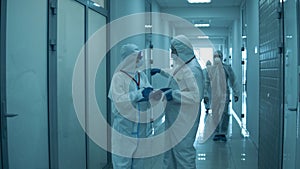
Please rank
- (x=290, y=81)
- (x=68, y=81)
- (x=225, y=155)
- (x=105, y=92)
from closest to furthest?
(x=290, y=81)
(x=68, y=81)
(x=105, y=92)
(x=225, y=155)

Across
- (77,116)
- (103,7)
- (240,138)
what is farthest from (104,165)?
(240,138)

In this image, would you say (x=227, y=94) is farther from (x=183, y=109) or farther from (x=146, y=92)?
(x=146, y=92)

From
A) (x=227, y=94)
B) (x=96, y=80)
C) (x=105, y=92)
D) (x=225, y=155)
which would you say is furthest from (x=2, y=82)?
(x=227, y=94)

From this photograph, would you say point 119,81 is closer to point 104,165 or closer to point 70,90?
point 70,90

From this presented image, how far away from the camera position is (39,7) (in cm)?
263

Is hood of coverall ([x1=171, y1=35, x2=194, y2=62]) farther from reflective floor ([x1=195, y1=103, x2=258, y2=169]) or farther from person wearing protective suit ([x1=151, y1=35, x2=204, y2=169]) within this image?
reflective floor ([x1=195, y1=103, x2=258, y2=169])

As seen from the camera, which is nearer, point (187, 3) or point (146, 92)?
point (146, 92)

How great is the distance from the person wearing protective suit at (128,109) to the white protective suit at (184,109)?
278 millimetres

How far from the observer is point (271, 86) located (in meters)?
3.45

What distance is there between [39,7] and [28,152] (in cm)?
103

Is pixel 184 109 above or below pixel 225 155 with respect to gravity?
above

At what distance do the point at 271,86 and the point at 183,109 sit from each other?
0.86m

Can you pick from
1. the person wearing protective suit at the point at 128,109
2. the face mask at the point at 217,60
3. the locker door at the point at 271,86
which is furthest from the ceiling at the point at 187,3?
the person wearing protective suit at the point at 128,109

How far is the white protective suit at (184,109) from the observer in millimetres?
3391
